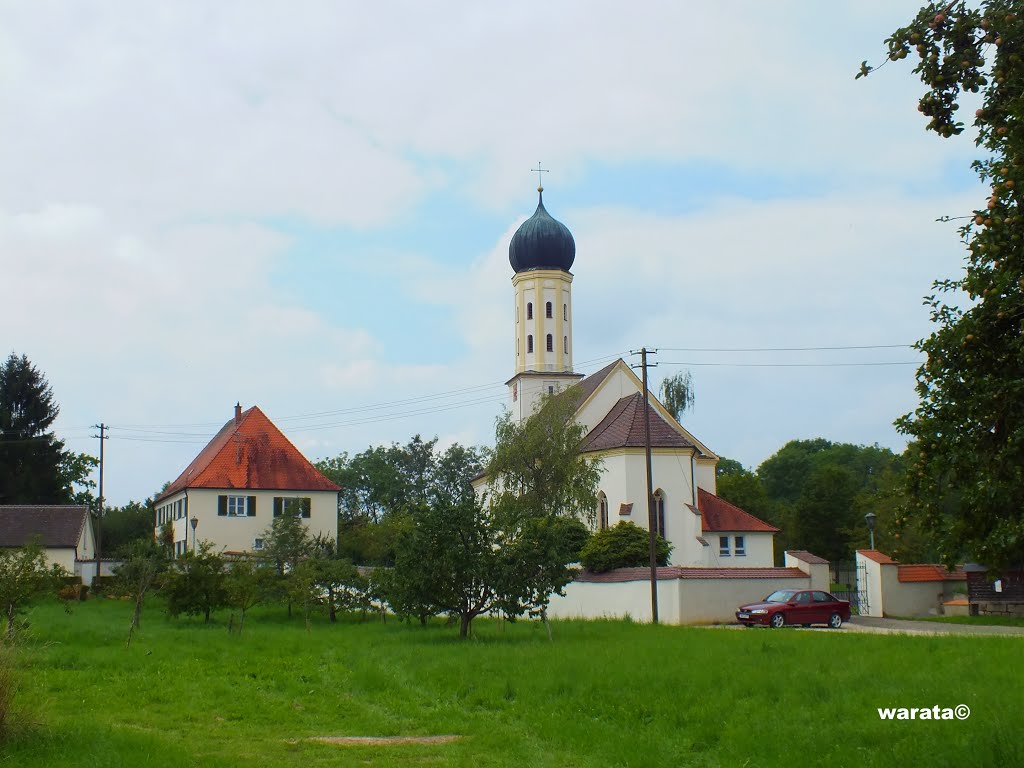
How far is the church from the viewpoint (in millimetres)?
44688

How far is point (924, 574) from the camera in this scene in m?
35.8

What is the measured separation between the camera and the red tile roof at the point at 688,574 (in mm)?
33469

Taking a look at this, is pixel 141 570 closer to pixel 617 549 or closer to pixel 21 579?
pixel 21 579

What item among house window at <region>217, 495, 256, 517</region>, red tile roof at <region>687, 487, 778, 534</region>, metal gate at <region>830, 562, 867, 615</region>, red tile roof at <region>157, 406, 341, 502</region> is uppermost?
red tile roof at <region>157, 406, 341, 502</region>

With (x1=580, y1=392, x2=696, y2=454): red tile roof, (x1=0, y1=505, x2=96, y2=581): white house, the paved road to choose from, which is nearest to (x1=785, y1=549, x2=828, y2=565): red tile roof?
the paved road

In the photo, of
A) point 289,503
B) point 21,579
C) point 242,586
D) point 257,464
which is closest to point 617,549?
point 242,586

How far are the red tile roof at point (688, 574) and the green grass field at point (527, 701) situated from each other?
1113 centimetres

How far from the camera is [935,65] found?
26.7 feet

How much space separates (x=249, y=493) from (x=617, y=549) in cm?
2374

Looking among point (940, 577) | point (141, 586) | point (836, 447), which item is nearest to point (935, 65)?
point (141, 586)

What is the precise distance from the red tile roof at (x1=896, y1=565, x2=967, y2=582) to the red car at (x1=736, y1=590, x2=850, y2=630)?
4.71 meters

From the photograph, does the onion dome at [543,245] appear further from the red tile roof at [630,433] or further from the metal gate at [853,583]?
the metal gate at [853,583]

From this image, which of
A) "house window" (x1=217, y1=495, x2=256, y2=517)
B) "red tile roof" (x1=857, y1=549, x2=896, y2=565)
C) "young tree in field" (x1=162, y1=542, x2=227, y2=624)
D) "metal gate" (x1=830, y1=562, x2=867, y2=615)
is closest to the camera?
"young tree in field" (x1=162, y1=542, x2=227, y2=624)

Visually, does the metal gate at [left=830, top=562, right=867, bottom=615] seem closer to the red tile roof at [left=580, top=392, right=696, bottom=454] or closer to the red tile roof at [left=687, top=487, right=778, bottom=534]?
the red tile roof at [left=687, top=487, right=778, bottom=534]
